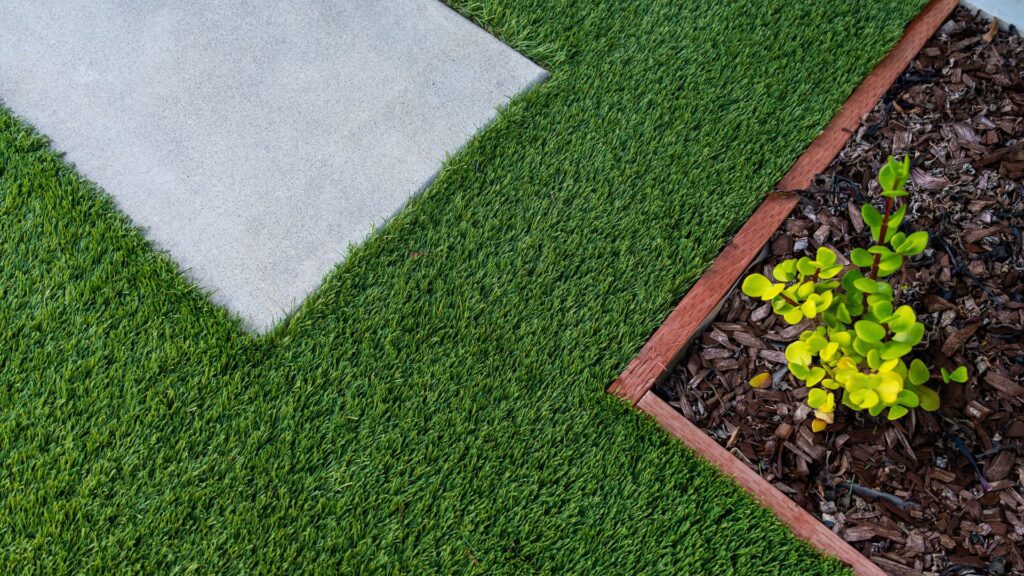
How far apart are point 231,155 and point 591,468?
179cm

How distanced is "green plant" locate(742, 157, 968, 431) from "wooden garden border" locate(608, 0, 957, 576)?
33 cm

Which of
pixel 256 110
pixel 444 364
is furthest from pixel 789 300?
pixel 256 110

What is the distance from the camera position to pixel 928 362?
238 centimetres

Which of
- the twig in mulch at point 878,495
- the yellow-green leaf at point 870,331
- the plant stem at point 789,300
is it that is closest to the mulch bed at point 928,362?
the twig in mulch at point 878,495

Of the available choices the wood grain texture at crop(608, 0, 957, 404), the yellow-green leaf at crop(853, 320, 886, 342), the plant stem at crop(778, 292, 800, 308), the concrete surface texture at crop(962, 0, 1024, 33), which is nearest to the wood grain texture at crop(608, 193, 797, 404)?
the wood grain texture at crop(608, 0, 957, 404)

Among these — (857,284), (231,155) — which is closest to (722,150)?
(857,284)

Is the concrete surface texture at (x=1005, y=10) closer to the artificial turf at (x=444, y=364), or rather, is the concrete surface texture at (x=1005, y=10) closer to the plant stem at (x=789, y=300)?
the artificial turf at (x=444, y=364)

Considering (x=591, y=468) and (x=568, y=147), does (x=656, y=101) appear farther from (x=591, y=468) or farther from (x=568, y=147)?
(x=591, y=468)

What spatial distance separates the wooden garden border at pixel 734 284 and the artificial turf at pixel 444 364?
0.05 meters

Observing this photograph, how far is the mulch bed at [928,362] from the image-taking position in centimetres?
222

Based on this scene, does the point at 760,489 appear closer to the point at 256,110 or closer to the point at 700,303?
the point at 700,303

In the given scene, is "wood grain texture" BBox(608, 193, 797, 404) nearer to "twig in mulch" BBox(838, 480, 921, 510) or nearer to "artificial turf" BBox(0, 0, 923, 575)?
"artificial turf" BBox(0, 0, 923, 575)

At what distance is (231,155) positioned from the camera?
2844 mm

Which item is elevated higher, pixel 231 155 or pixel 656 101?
pixel 656 101
